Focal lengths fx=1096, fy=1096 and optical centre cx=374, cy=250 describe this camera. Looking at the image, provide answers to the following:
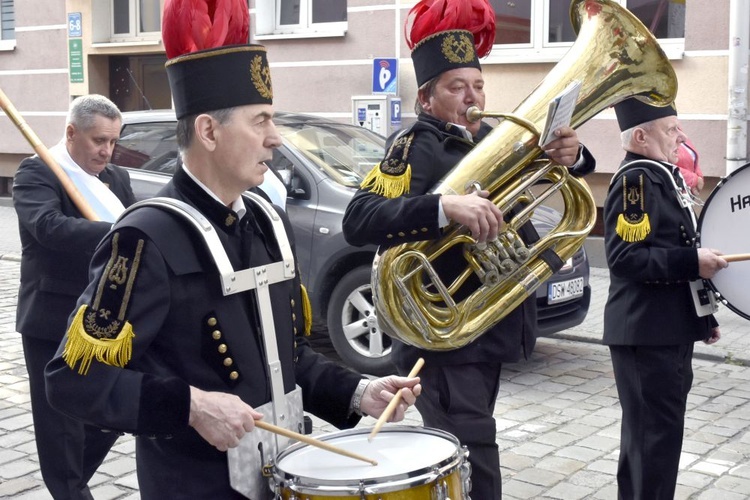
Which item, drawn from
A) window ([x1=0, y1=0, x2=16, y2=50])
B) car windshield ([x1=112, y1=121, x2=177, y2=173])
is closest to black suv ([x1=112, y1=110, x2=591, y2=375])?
car windshield ([x1=112, y1=121, x2=177, y2=173])

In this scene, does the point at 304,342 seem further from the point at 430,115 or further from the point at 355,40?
the point at 355,40

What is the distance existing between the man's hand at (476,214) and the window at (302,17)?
10.6 meters

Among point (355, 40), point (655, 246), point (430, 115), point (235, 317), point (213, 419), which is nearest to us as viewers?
point (213, 419)

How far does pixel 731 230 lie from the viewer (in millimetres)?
3994

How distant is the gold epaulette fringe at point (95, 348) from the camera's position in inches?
87.3

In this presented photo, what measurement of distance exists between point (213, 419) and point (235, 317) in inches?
10.4

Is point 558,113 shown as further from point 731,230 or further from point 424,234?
point 731,230

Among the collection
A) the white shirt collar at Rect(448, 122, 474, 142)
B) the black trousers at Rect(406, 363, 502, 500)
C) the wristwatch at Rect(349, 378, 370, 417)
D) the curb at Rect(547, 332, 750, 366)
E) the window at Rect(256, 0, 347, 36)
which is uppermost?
the window at Rect(256, 0, 347, 36)

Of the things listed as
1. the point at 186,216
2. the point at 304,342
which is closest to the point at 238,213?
the point at 186,216

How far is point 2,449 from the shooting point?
5578 mm

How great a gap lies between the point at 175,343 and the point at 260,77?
63 cm

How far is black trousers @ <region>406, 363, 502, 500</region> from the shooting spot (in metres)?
3.49

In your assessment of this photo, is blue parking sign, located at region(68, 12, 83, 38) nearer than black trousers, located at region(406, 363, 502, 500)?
No

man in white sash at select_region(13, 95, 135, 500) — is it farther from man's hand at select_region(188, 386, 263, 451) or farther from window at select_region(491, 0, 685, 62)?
window at select_region(491, 0, 685, 62)
